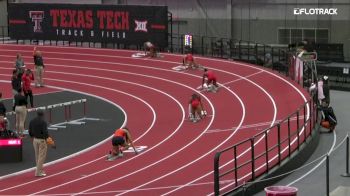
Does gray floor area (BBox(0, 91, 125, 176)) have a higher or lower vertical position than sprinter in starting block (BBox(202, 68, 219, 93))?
lower

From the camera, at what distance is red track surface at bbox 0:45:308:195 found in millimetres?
17875

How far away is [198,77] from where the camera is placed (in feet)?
112

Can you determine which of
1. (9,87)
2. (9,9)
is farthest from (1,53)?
Result: (9,87)

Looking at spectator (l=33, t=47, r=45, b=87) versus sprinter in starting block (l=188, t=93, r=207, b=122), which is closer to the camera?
sprinter in starting block (l=188, t=93, r=207, b=122)

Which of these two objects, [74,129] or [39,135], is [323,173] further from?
[74,129]

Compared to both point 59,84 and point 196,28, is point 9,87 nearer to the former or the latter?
point 59,84

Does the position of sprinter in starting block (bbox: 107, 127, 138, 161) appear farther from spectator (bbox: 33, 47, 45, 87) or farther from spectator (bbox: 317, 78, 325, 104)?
spectator (bbox: 33, 47, 45, 87)

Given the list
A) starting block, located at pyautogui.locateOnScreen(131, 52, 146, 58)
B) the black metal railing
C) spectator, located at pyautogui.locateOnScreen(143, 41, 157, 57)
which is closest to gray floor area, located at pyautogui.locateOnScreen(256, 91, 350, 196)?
the black metal railing

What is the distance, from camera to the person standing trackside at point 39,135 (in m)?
18.0

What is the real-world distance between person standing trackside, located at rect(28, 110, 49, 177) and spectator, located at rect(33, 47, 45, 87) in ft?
49.9

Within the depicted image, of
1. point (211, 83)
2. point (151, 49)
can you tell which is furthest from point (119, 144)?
point (151, 49)

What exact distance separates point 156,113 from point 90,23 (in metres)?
18.4

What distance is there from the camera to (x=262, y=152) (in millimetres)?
19234

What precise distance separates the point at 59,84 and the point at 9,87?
2453mm
